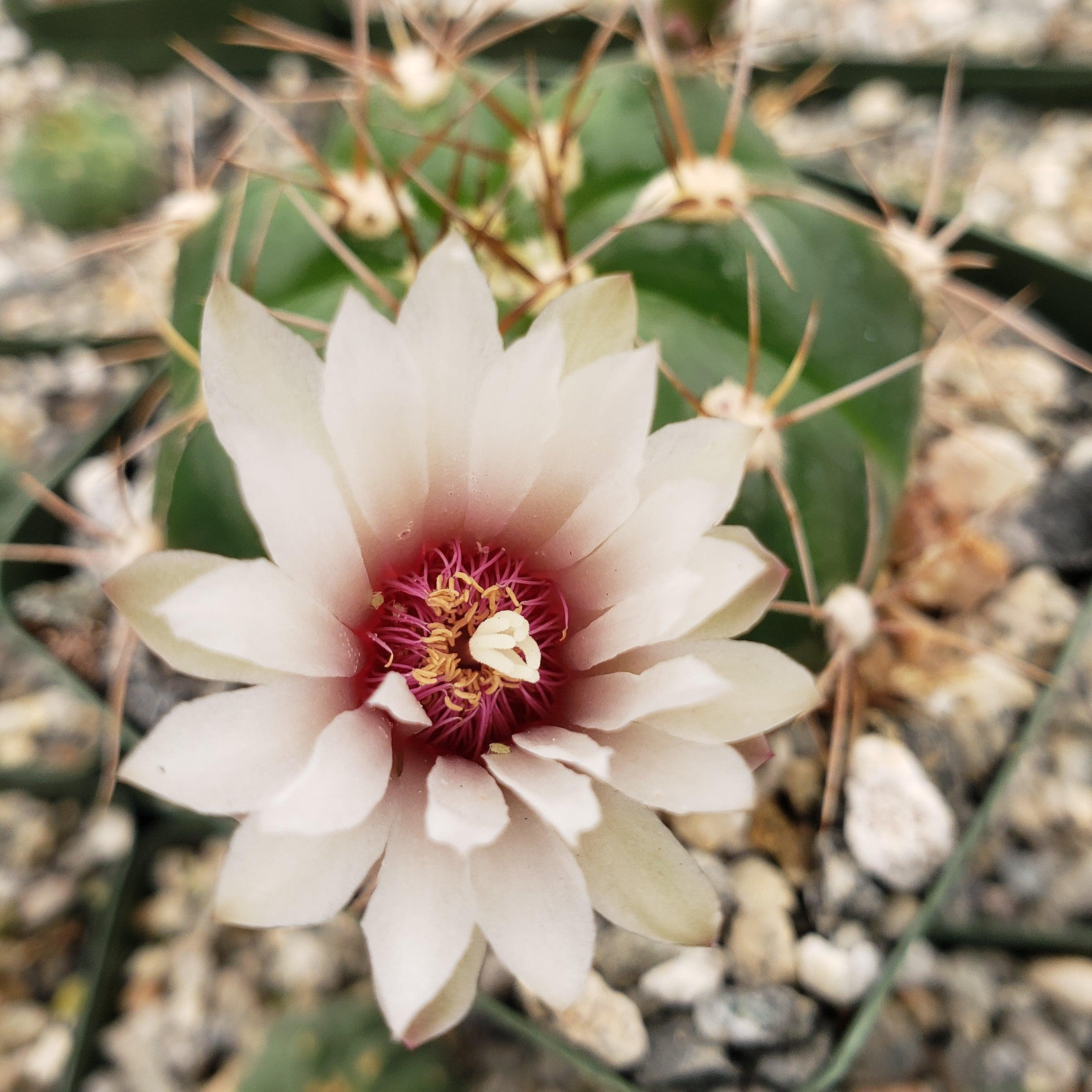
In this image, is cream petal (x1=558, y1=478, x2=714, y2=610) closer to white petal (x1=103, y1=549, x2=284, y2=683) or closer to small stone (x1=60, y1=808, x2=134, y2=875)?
white petal (x1=103, y1=549, x2=284, y2=683)

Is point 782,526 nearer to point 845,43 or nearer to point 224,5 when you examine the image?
point 845,43

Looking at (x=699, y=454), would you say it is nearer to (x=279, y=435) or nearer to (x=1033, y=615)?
(x=279, y=435)

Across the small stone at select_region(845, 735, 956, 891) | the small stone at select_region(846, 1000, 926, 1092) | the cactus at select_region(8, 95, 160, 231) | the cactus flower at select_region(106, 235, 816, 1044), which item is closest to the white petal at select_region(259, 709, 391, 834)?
the cactus flower at select_region(106, 235, 816, 1044)

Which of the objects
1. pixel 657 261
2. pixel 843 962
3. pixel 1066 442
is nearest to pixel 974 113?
pixel 1066 442

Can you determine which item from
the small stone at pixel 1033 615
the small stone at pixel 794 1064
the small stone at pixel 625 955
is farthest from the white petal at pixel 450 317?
the small stone at pixel 1033 615

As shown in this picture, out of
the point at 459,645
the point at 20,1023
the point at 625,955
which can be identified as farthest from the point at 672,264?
the point at 20,1023

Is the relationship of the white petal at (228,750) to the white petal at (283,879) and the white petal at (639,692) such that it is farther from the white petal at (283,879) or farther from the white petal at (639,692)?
the white petal at (639,692)
